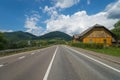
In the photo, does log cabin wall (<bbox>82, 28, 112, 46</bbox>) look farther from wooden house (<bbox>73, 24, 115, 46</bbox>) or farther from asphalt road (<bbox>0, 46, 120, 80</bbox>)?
asphalt road (<bbox>0, 46, 120, 80</bbox>)

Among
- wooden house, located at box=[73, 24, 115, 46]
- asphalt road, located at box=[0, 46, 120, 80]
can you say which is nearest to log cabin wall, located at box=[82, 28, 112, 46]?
wooden house, located at box=[73, 24, 115, 46]

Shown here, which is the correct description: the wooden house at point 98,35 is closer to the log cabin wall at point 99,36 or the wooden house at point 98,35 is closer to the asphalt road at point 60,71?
the log cabin wall at point 99,36

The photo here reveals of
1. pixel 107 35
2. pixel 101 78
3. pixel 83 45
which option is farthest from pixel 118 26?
pixel 101 78

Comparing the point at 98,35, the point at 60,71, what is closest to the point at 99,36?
the point at 98,35

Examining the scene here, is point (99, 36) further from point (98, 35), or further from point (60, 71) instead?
point (60, 71)

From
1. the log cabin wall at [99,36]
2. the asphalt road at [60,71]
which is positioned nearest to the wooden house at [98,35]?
the log cabin wall at [99,36]

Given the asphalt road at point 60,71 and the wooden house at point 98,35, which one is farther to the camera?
the wooden house at point 98,35

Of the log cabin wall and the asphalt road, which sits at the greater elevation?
the log cabin wall

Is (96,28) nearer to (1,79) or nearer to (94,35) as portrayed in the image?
(94,35)

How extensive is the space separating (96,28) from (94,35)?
2.47m

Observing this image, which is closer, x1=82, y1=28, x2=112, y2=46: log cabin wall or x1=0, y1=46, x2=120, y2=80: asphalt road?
x1=0, y1=46, x2=120, y2=80: asphalt road

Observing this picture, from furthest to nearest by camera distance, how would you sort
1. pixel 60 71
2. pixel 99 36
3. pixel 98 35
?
pixel 99 36 → pixel 98 35 → pixel 60 71

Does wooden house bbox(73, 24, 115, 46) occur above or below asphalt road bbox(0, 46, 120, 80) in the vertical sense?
above

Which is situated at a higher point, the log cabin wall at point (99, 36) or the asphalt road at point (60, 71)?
the log cabin wall at point (99, 36)
